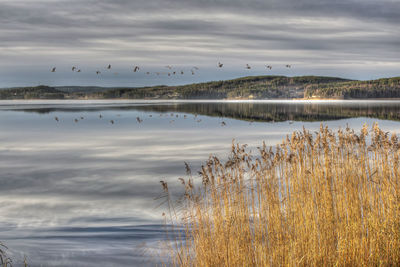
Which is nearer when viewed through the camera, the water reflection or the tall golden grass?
the tall golden grass

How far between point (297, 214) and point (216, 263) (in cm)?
200

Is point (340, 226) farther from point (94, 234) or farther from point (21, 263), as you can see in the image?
point (21, 263)

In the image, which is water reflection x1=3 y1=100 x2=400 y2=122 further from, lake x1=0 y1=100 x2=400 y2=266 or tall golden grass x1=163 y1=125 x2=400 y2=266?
tall golden grass x1=163 y1=125 x2=400 y2=266

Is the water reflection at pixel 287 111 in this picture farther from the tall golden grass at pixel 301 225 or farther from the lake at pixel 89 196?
the tall golden grass at pixel 301 225

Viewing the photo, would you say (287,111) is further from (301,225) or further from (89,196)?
(301,225)

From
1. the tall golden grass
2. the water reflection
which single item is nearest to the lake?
the tall golden grass

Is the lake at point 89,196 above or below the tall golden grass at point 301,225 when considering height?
below

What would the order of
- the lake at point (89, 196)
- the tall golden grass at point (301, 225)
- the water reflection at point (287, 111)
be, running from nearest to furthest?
the tall golden grass at point (301, 225) < the lake at point (89, 196) < the water reflection at point (287, 111)

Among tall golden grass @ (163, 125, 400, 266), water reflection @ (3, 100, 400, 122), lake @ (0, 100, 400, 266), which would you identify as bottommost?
lake @ (0, 100, 400, 266)

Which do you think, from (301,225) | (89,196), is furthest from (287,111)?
(301,225)

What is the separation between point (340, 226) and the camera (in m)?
8.04

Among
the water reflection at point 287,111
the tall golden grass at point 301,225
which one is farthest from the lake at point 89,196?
the water reflection at point 287,111

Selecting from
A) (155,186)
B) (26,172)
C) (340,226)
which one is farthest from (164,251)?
(26,172)

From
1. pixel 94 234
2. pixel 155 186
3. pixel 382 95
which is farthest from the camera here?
pixel 382 95
